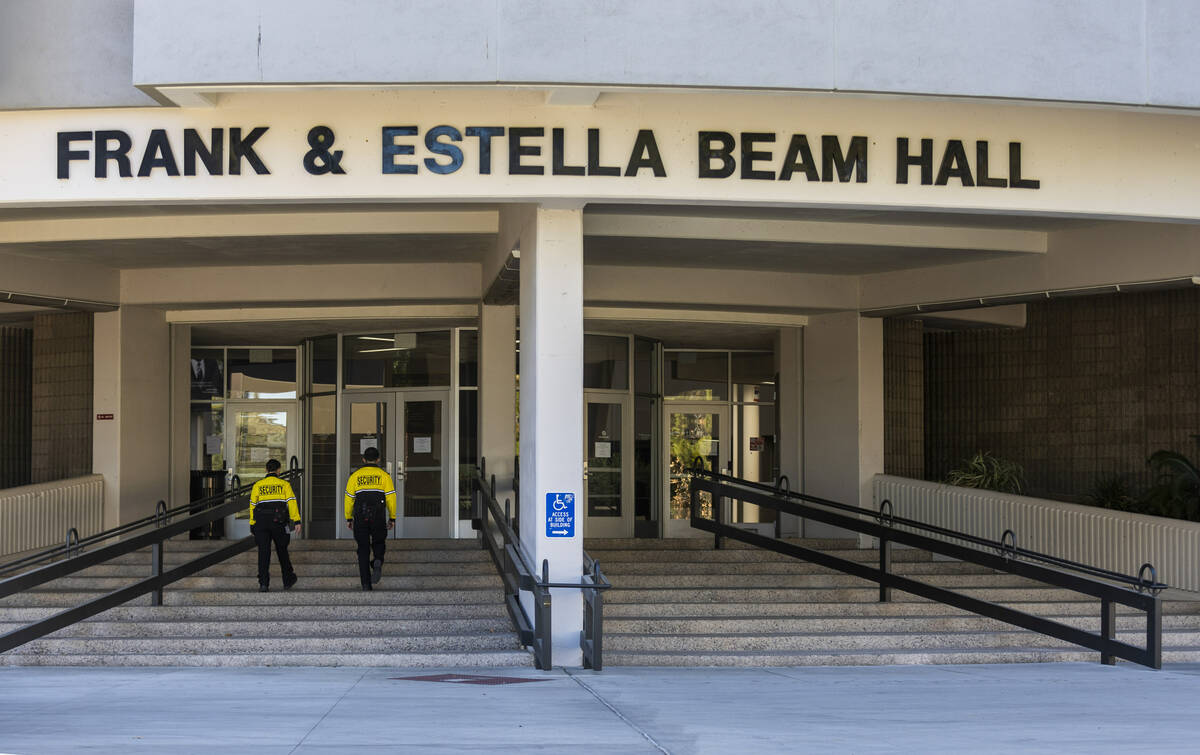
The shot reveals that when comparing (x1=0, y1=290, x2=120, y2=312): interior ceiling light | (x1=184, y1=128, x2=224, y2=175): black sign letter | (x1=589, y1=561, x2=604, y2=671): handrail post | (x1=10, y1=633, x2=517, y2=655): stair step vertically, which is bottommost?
(x1=10, y1=633, x2=517, y2=655): stair step

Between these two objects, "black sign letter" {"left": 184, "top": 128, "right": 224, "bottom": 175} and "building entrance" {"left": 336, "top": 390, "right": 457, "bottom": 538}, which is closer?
"black sign letter" {"left": 184, "top": 128, "right": 224, "bottom": 175}

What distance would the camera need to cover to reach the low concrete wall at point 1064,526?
13.5m

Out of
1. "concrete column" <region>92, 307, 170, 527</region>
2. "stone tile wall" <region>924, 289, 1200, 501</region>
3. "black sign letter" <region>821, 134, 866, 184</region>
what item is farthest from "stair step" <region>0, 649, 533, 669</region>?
"stone tile wall" <region>924, 289, 1200, 501</region>

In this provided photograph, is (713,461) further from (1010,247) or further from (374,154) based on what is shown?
(374,154)

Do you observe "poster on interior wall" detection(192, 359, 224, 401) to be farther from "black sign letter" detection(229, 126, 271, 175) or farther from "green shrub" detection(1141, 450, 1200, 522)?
"green shrub" detection(1141, 450, 1200, 522)

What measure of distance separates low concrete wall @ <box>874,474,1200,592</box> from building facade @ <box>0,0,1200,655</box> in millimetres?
995

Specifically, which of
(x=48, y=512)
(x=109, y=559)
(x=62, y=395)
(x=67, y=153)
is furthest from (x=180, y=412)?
(x=67, y=153)

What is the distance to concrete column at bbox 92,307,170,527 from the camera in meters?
16.5

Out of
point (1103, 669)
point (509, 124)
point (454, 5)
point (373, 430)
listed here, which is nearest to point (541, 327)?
point (509, 124)

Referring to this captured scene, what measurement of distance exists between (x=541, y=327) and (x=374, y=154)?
6.40 feet

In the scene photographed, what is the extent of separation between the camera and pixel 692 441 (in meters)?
20.0

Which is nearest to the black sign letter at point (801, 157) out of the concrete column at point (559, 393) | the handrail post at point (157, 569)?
the concrete column at point (559, 393)

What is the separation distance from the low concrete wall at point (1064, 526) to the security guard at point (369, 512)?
23.3 feet

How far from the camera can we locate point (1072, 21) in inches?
367
